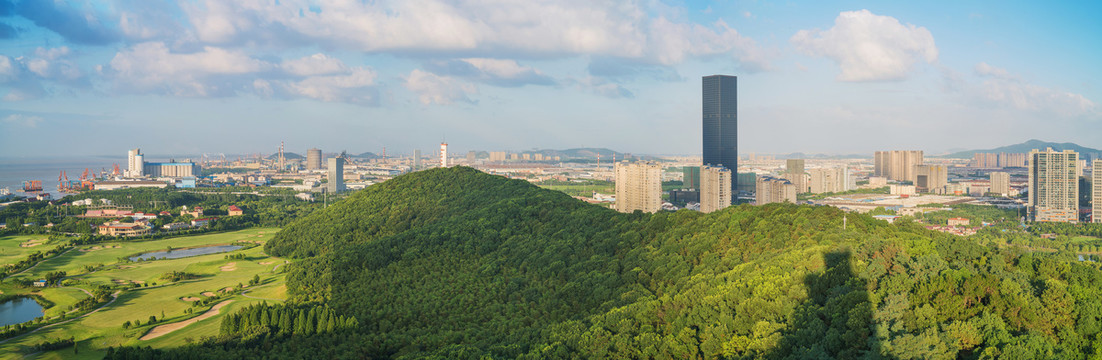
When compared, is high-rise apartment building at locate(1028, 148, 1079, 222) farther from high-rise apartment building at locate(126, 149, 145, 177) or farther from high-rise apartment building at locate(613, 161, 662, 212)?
high-rise apartment building at locate(126, 149, 145, 177)

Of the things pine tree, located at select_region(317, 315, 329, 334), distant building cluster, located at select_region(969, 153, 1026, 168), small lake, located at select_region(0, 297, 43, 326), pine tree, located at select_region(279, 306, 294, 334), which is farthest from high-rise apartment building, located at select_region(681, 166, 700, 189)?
distant building cluster, located at select_region(969, 153, 1026, 168)

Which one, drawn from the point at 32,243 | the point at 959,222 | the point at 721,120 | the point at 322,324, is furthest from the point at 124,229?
the point at 721,120

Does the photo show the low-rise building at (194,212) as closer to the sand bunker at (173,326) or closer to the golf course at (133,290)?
the golf course at (133,290)

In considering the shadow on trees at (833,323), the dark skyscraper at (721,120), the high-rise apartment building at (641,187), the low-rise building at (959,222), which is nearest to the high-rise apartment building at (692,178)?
the dark skyscraper at (721,120)

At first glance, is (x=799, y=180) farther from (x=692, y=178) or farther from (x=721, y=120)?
(x=692, y=178)

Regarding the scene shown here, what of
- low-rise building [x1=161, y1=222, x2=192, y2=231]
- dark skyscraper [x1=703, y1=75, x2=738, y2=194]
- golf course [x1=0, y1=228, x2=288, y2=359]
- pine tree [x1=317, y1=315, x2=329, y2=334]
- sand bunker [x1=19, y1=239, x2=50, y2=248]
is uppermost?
dark skyscraper [x1=703, y1=75, x2=738, y2=194]

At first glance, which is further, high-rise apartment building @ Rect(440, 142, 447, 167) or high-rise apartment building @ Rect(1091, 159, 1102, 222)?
high-rise apartment building @ Rect(440, 142, 447, 167)

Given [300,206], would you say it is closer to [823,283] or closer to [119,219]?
[119,219]
